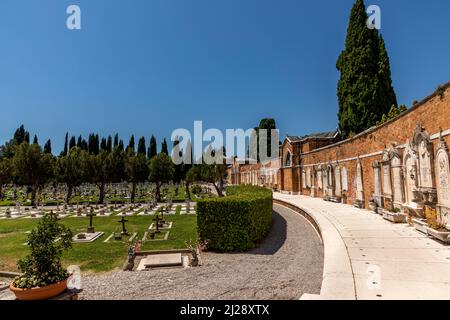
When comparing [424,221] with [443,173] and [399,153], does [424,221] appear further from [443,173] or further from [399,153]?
[399,153]

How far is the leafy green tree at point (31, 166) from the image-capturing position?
1261 inches

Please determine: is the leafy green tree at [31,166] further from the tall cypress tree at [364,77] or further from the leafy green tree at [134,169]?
the tall cypress tree at [364,77]

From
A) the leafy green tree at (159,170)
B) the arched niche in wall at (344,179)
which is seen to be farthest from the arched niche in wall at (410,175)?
the leafy green tree at (159,170)

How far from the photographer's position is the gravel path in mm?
6441

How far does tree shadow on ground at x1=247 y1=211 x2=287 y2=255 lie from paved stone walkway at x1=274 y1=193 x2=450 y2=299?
2.16 metres

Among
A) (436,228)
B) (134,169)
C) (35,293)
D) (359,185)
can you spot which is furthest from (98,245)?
(134,169)

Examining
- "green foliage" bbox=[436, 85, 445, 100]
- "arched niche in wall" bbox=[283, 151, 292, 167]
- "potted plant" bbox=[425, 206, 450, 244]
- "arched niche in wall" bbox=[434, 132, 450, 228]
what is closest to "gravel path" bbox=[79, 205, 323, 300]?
"potted plant" bbox=[425, 206, 450, 244]

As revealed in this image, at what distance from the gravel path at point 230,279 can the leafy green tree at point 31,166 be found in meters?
30.2

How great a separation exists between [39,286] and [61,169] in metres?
39.3

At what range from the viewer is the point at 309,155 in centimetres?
2873

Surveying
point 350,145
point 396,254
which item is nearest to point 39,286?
point 396,254

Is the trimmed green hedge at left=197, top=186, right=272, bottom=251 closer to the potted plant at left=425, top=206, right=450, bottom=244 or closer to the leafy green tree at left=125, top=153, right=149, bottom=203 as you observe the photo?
the potted plant at left=425, top=206, right=450, bottom=244

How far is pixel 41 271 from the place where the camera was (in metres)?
5.13

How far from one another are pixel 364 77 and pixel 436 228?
22590 mm
